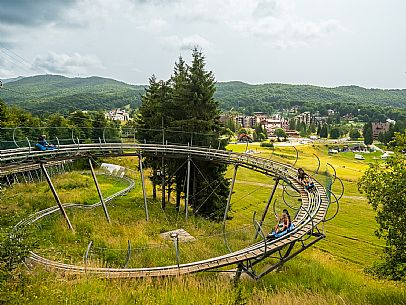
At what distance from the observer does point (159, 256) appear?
14539mm

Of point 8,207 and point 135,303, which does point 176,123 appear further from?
point 135,303

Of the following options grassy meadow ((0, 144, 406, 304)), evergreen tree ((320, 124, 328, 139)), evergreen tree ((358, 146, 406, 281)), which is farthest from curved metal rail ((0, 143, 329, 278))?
evergreen tree ((320, 124, 328, 139))

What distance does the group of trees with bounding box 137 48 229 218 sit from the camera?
2523 cm

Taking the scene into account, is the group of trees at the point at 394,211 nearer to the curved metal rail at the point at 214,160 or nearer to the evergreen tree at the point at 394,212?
the evergreen tree at the point at 394,212

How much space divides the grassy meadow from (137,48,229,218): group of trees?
2156mm

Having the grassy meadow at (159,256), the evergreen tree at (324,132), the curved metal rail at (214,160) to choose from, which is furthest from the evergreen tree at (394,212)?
the evergreen tree at (324,132)

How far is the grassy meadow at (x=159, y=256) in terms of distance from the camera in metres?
8.49

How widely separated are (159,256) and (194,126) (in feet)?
42.5

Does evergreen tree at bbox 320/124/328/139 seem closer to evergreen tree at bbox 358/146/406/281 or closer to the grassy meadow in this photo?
the grassy meadow

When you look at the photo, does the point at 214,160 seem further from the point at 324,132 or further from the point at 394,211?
the point at 324,132

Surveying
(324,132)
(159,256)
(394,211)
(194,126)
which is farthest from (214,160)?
(324,132)

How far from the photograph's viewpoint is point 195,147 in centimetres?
2512

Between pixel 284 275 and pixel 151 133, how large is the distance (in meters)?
18.1

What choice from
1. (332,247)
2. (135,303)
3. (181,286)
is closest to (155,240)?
(181,286)
